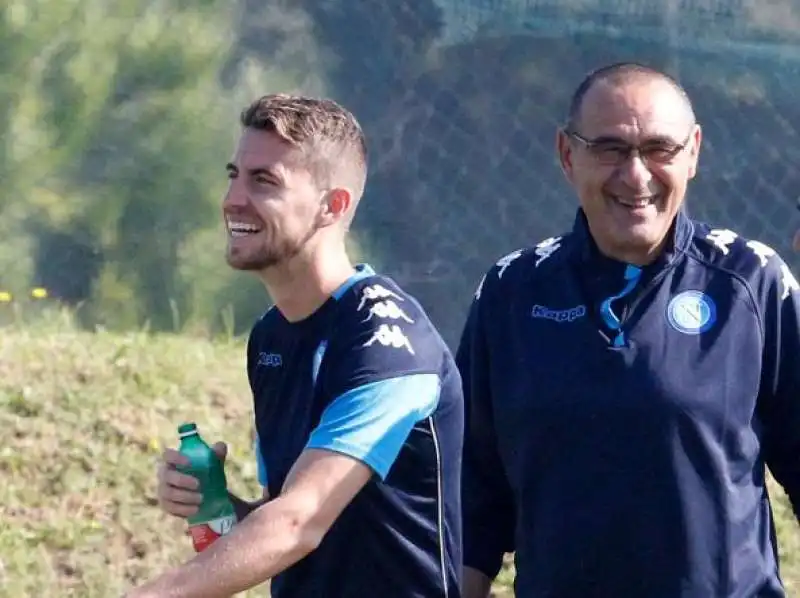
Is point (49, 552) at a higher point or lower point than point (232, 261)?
lower

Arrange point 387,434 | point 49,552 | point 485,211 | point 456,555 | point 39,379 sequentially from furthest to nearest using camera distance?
point 485,211, point 39,379, point 49,552, point 456,555, point 387,434

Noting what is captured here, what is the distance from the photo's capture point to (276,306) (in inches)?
128

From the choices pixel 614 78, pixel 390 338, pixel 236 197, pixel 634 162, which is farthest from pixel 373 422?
pixel 614 78

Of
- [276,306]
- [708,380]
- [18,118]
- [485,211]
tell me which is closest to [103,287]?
[18,118]

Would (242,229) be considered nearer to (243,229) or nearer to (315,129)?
(243,229)

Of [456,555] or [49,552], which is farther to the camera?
[49,552]

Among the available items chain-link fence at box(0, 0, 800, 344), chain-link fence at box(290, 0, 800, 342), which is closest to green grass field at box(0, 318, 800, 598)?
chain-link fence at box(0, 0, 800, 344)

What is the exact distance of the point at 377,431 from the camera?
2895mm

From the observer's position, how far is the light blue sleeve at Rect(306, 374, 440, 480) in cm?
288

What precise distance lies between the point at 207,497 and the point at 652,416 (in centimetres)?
91

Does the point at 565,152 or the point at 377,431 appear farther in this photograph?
the point at 565,152

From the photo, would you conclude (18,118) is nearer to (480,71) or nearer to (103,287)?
(103,287)

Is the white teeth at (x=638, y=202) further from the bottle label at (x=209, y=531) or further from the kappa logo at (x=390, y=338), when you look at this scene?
the bottle label at (x=209, y=531)

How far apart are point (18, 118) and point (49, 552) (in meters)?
2.73
